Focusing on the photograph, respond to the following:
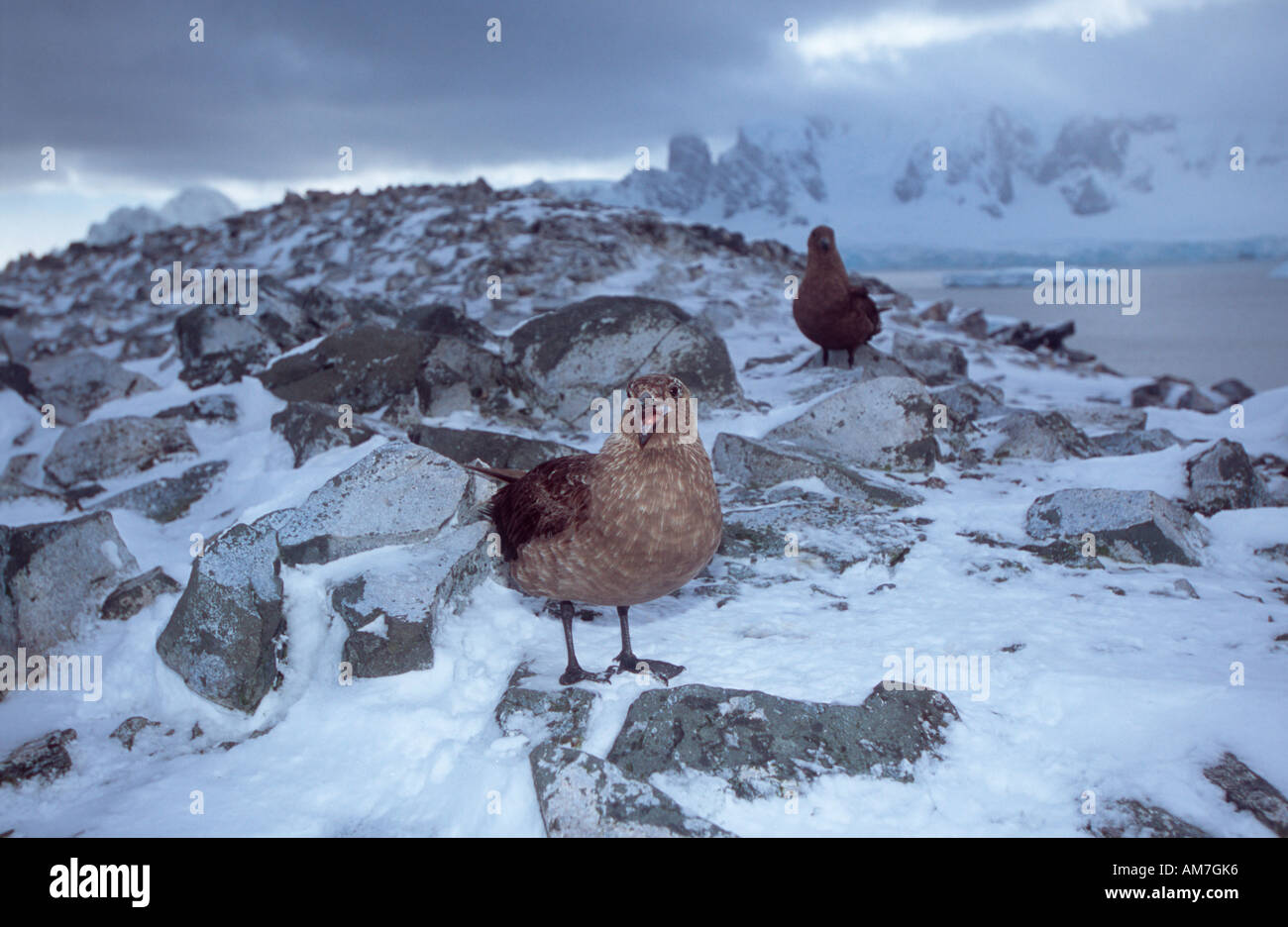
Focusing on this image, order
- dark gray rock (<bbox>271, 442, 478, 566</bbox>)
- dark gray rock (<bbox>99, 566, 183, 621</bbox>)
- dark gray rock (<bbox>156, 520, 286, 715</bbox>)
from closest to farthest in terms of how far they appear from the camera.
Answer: dark gray rock (<bbox>156, 520, 286, 715</bbox>)
dark gray rock (<bbox>271, 442, 478, 566</bbox>)
dark gray rock (<bbox>99, 566, 183, 621</bbox>)

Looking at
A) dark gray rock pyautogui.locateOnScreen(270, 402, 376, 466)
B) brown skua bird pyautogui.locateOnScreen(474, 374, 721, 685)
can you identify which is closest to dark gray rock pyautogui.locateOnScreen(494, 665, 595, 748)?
brown skua bird pyautogui.locateOnScreen(474, 374, 721, 685)

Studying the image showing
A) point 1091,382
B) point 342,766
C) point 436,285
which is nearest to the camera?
point 342,766

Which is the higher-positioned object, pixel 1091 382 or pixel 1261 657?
pixel 1091 382

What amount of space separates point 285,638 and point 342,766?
1.08m

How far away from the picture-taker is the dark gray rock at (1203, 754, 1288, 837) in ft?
10.5

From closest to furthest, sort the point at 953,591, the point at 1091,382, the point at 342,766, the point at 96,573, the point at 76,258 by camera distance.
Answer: the point at 342,766, the point at 953,591, the point at 96,573, the point at 1091,382, the point at 76,258

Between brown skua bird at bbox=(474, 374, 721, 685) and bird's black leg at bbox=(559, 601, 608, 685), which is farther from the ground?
brown skua bird at bbox=(474, 374, 721, 685)

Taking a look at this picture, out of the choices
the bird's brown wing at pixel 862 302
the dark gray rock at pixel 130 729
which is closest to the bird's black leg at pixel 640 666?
the dark gray rock at pixel 130 729

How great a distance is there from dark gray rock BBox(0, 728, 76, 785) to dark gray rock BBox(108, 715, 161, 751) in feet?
0.75

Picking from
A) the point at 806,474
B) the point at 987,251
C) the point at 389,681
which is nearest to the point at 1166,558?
the point at 806,474

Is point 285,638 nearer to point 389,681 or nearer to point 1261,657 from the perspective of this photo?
point 389,681

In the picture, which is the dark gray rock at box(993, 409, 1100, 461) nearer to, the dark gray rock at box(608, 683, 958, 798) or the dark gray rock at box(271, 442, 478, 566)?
the dark gray rock at box(608, 683, 958, 798)

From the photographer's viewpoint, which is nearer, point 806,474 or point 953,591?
point 953,591

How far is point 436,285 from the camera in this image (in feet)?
58.4
